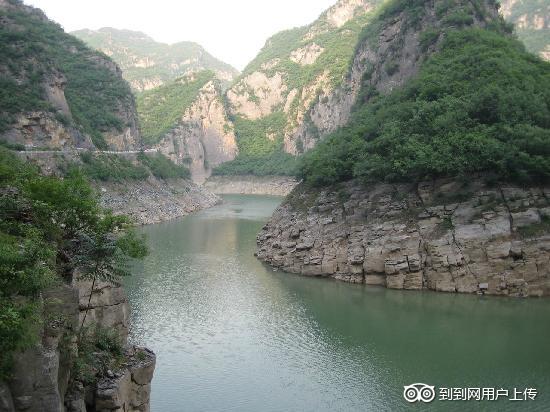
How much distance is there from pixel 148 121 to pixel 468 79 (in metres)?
112

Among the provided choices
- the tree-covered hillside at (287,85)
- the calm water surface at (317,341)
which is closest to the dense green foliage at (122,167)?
the calm water surface at (317,341)

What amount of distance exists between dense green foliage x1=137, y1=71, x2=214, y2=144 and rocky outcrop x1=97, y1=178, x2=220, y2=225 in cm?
4897

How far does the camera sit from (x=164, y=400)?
22.0m

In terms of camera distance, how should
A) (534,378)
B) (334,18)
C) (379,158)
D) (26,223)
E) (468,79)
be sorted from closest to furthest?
(26,223) < (534,378) < (379,158) < (468,79) < (334,18)

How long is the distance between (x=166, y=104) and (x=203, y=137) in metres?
12.7

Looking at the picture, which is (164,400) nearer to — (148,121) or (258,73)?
(148,121)

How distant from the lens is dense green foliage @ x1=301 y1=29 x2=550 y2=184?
125ft

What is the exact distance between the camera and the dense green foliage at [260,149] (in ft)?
454

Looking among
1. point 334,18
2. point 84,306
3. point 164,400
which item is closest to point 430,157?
point 164,400

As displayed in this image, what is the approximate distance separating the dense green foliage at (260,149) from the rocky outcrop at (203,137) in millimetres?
3608

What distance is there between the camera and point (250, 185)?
136500 mm

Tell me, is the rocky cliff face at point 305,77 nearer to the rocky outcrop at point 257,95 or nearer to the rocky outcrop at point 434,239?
the rocky outcrop at point 257,95

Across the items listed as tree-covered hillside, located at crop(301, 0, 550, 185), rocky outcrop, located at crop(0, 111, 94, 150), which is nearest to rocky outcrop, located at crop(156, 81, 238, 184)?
rocky outcrop, located at crop(0, 111, 94, 150)

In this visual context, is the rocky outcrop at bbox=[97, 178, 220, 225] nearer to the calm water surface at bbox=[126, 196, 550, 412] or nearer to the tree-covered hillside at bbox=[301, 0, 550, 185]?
the calm water surface at bbox=[126, 196, 550, 412]
